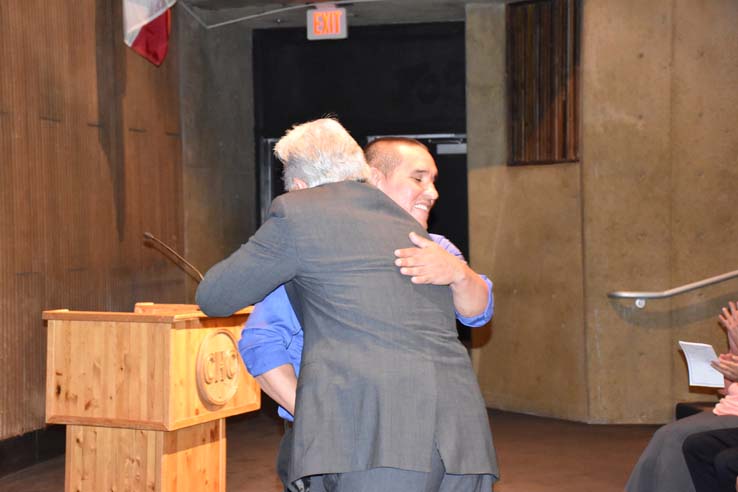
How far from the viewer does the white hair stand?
2125 millimetres

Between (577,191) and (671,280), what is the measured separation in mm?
910

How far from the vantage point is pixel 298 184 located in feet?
7.06

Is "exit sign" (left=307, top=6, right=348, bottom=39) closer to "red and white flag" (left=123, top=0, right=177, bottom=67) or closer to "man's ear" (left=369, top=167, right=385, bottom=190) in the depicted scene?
"red and white flag" (left=123, top=0, right=177, bottom=67)

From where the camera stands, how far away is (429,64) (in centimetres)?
861

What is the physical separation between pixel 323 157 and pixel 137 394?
1958mm

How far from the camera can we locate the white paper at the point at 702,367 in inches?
168

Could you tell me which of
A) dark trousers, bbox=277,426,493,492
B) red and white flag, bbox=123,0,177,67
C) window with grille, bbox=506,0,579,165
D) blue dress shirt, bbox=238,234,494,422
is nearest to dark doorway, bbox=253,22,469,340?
window with grille, bbox=506,0,579,165

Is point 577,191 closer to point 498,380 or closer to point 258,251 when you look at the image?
point 498,380

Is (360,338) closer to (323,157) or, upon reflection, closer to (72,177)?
(323,157)

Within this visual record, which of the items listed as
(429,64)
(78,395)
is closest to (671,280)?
(429,64)

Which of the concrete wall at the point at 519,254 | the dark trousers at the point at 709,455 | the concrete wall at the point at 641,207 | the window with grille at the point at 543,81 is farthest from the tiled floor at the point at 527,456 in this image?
the window with grille at the point at 543,81

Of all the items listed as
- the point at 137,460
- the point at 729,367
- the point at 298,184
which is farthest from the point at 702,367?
the point at 298,184

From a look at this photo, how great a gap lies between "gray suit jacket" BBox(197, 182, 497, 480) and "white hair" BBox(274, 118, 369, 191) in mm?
83

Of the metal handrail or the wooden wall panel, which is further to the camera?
the metal handrail
